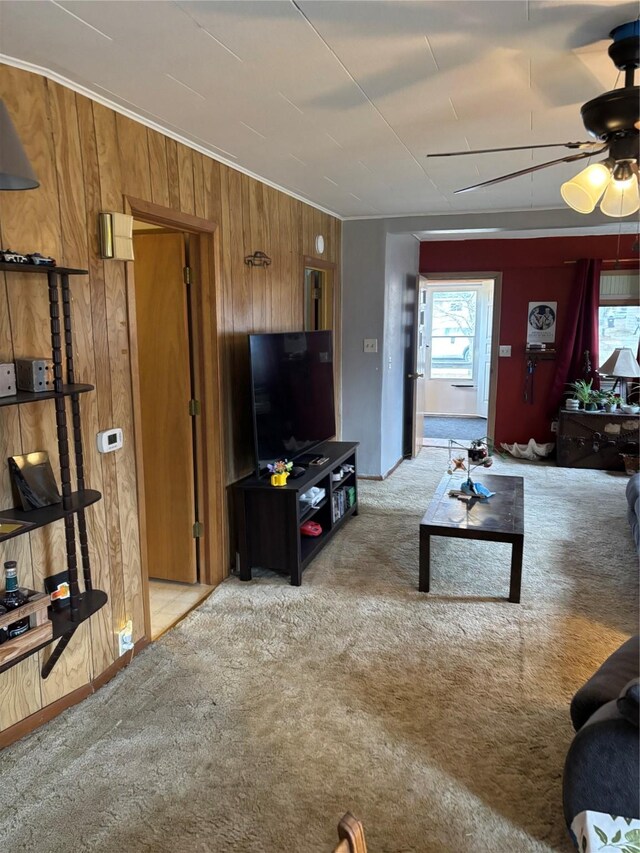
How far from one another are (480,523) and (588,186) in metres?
1.90

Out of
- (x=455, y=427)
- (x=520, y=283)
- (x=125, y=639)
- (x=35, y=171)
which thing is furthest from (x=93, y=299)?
(x=455, y=427)

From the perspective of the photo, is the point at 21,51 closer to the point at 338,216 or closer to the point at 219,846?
the point at 219,846

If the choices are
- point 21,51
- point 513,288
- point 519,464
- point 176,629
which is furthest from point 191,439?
point 513,288

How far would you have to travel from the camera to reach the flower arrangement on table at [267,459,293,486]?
3.51m

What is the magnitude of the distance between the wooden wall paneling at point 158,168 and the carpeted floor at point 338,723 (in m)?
2.15

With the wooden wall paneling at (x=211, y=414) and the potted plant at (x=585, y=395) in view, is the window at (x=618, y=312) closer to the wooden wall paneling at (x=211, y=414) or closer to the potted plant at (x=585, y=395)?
the potted plant at (x=585, y=395)

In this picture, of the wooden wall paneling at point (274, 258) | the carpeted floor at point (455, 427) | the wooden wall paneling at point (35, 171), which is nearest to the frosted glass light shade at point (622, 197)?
the wooden wall paneling at point (35, 171)

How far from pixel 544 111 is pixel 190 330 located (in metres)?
2.07

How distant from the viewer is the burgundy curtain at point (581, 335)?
639 cm

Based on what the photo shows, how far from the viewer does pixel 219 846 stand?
5.85 ft

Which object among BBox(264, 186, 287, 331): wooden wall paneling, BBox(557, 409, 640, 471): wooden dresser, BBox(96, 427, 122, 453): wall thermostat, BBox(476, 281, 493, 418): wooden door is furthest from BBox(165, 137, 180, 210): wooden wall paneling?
BBox(476, 281, 493, 418): wooden door

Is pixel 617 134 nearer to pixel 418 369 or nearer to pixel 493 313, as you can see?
pixel 418 369

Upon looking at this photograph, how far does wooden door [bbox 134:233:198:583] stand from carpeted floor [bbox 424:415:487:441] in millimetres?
5127

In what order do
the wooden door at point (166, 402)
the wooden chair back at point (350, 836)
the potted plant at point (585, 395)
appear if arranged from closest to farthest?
the wooden chair back at point (350, 836) < the wooden door at point (166, 402) < the potted plant at point (585, 395)
